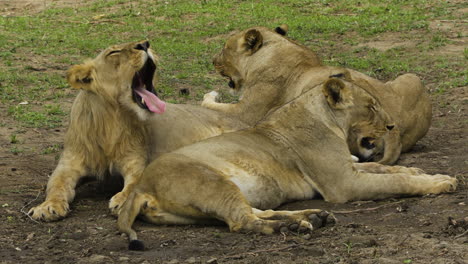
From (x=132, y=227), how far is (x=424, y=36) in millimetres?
7604

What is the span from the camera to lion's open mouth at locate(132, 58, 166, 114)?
6191mm

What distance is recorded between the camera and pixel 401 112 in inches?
283

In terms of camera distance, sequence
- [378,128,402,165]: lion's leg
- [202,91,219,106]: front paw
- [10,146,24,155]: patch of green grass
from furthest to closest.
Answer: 1. [202,91,219,106]: front paw
2. [10,146,24,155]: patch of green grass
3. [378,128,402,165]: lion's leg

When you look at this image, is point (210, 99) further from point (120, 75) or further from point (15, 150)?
point (120, 75)

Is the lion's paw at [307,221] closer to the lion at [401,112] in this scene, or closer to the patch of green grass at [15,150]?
the lion at [401,112]

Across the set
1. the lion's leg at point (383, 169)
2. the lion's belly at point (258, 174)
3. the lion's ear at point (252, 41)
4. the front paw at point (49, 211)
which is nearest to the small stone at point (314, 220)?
the lion's belly at point (258, 174)

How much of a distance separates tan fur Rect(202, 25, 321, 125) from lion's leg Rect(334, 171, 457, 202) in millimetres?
2134

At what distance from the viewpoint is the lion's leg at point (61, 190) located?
18.3ft

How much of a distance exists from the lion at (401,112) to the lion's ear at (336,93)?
0.76m

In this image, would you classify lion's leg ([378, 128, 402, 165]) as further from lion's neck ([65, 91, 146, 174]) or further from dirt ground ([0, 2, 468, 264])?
lion's neck ([65, 91, 146, 174])

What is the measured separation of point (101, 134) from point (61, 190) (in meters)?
0.54

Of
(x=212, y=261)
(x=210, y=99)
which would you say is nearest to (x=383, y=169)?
(x=212, y=261)

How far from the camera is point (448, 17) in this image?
12.7 m

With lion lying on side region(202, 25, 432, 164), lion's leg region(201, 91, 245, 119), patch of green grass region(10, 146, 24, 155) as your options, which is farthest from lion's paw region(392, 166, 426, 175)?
patch of green grass region(10, 146, 24, 155)
